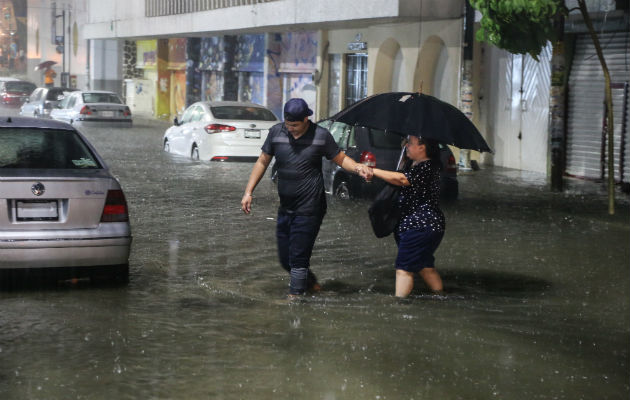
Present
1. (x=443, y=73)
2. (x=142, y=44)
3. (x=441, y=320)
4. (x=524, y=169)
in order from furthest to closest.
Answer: (x=142, y=44)
(x=443, y=73)
(x=524, y=169)
(x=441, y=320)

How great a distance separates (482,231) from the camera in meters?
13.6

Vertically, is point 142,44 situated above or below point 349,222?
above

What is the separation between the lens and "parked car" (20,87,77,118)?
41.4 m

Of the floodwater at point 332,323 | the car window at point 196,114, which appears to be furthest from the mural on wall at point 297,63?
the floodwater at point 332,323

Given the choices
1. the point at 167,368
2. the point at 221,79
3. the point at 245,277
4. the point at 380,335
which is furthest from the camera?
the point at 221,79

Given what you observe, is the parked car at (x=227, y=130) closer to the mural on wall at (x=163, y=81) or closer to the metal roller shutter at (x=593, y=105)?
the metal roller shutter at (x=593, y=105)

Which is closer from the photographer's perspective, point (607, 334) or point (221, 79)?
point (607, 334)

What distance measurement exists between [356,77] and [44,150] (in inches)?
994

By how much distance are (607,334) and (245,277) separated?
329cm

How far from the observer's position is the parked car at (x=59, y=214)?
8641 mm

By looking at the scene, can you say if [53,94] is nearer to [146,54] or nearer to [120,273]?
[146,54]

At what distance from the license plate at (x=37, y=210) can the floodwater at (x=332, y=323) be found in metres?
0.61

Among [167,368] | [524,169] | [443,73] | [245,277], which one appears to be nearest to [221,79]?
[443,73]

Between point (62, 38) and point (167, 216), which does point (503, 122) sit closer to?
point (167, 216)
